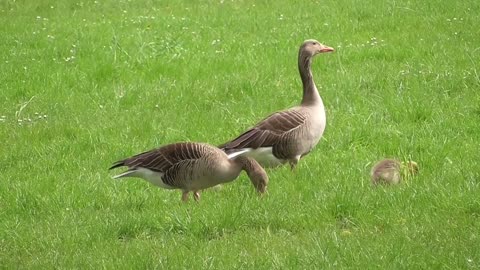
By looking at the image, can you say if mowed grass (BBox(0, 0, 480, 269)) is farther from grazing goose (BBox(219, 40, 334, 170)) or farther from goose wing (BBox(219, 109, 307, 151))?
goose wing (BBox(219, 109, 307, 151))

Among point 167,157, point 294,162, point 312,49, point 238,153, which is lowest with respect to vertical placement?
point 294,162

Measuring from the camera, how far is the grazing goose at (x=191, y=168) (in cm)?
908

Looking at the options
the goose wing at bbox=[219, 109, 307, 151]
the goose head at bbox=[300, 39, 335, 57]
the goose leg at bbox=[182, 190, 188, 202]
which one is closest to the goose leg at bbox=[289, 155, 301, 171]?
the goose wing at bbox=[219, 109, 307, 151]

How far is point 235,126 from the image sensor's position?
11805 mm

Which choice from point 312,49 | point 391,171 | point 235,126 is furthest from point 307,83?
point 391,171

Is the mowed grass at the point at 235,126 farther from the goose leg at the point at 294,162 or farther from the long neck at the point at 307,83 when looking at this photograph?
the long neck at the point at 307,83

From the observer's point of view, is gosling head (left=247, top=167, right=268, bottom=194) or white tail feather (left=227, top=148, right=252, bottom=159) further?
white tail feather (left=227, top=148, right=252, bottom=159)

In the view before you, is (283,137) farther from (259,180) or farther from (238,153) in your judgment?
(259,180)

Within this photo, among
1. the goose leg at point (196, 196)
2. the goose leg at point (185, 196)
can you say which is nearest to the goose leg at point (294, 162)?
the goose leg at point (196, 196)

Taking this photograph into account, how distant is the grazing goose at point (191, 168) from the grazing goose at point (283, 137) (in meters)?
0.63

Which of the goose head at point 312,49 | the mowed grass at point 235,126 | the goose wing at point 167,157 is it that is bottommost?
the mowed grass at point 235,126

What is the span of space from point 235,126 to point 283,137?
6.47ft

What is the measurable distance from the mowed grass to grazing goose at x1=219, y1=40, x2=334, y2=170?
0.73 ft

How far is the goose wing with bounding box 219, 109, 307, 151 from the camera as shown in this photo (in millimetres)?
9938
